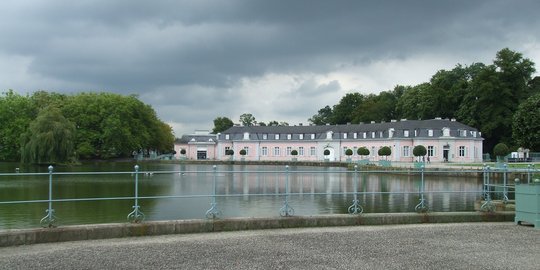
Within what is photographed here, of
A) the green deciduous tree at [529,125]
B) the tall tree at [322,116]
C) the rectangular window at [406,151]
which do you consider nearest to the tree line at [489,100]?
the green deciduous tree at [529,125]

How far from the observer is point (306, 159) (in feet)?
258

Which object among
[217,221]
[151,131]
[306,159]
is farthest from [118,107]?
[217,221]

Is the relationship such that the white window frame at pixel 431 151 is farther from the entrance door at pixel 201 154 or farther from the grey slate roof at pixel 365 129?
the entrance door at pixel 201 154

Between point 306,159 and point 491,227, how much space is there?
229 ft

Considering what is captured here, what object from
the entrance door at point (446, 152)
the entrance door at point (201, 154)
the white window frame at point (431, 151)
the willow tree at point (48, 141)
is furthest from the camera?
the entrance door at point (201, 154)

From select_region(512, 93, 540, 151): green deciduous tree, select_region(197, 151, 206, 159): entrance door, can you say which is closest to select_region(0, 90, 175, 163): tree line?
select_region(197, 151, 206, 159): entrance door

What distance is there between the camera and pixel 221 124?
4429 inches

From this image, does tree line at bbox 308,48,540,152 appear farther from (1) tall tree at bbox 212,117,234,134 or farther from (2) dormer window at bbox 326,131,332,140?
(1) tall tree at bbox 212,117,234,134

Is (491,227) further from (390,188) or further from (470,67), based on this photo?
(470,67)

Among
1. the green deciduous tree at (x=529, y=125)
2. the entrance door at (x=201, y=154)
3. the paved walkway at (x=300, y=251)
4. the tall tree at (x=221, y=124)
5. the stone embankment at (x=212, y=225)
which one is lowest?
the paved walkway at (x=300, y=251)

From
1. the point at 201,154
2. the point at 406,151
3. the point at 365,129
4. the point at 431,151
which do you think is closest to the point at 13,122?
the point at 201,154

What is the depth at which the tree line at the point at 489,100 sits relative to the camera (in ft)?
150

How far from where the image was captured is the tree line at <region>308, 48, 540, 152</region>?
1797 inches

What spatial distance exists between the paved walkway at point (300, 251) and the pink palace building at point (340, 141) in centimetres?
5650
